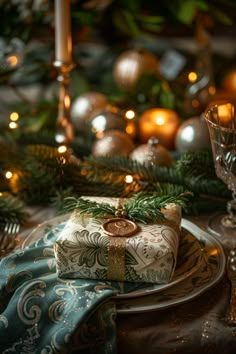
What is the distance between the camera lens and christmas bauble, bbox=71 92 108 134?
1.17m

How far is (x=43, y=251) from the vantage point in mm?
684

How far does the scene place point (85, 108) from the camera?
117 centimetres

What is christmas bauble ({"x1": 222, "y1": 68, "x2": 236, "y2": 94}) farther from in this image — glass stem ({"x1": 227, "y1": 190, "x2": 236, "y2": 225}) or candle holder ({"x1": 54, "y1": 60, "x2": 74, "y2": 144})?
glass stem ({"x1": 227, "y1": 190, "x2": 236, "y2": 225})

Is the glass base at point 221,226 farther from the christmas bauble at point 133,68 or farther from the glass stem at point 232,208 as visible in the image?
the christmas bauble at point 133,68

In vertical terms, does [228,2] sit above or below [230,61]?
above

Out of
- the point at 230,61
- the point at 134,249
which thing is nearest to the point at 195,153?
the point at 134,249

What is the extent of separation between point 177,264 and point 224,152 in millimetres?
174

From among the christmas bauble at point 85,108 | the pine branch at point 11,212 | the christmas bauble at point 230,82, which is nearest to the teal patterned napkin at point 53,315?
the pine branch at point 11,212

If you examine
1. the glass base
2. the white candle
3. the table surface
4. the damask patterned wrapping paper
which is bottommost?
the glass base

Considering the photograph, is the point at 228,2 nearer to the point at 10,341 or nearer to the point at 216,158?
the point at 216,158

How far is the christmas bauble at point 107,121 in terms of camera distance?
42.3 inches

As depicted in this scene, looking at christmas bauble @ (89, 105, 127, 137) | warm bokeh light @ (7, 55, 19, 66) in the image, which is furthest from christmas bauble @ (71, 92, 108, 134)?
warm bokeh light @ (7, 55, 19, 66)

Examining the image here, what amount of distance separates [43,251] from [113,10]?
0.85m

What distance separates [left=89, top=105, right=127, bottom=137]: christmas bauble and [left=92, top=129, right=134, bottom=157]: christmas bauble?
0.26ft
